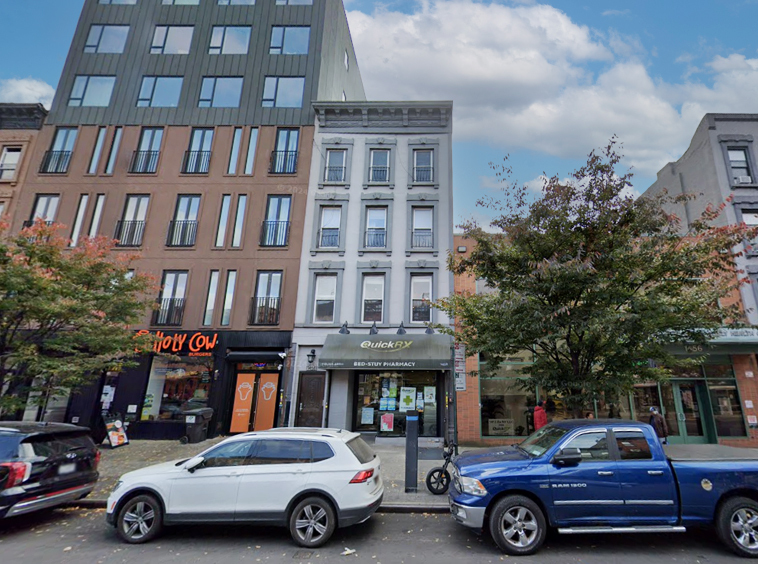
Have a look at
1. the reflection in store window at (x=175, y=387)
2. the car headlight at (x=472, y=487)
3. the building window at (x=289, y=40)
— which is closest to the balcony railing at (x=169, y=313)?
the reflection in store window at (x=175, y=387)

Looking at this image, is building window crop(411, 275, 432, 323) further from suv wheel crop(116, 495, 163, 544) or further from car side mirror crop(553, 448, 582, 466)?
suv wheel crop(116, 495, 163, 544)

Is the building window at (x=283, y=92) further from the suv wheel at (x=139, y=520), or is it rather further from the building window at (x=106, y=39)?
the suv wheel at (x=139, y=520)

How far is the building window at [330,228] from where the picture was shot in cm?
1664

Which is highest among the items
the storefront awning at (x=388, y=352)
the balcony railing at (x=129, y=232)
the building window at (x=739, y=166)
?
the building window at (x=739, y=166)

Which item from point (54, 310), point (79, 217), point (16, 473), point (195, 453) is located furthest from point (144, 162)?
point (16, 473)

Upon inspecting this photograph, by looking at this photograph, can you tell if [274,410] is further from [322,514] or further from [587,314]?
[587,314]

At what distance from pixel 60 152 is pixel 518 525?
22.7 m

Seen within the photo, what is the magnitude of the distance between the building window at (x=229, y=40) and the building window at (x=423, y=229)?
12.2m

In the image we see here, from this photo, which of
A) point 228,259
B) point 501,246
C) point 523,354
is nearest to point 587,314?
point 501,246

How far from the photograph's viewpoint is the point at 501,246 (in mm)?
9500

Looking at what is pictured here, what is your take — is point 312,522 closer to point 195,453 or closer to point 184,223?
point 195,453

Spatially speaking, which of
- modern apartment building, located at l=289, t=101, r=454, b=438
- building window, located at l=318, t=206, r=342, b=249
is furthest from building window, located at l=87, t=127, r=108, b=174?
building window, located at l=318, t=206, r=342, b=249

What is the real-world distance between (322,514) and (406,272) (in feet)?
36.1

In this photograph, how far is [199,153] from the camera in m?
17.8
